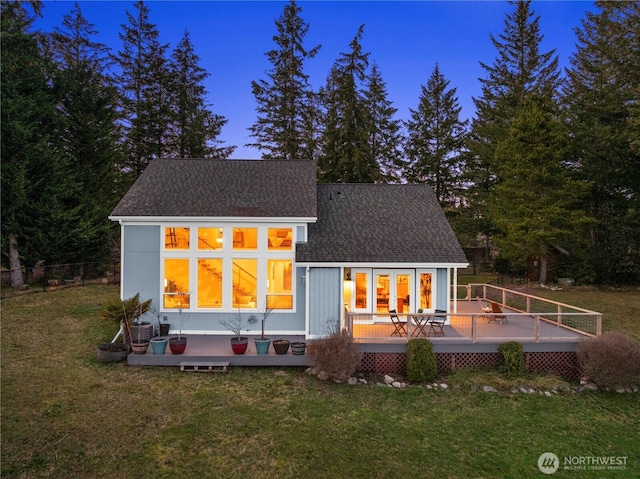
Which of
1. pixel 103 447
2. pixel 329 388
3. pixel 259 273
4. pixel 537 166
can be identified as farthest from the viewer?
pixel 537 166

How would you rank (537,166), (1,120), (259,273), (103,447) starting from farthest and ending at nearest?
(537,166), (1,120), (259,273), (103,447)

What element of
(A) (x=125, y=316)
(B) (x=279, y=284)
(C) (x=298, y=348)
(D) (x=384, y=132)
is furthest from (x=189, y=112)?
(C) (x=298, y=348)

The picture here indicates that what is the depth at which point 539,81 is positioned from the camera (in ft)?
94.8

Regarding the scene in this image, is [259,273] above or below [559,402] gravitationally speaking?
above

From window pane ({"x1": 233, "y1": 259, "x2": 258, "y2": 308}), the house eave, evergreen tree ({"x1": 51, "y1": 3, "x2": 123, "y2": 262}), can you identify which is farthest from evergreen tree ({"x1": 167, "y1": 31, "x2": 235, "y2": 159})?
window pane ({"x1": 233, "y1": 259, "x2": 258, "y2": 308})

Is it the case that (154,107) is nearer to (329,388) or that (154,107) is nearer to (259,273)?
(259,273)

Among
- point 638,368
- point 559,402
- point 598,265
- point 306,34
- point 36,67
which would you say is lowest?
point 559,402

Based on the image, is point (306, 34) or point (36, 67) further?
point (306, 34)

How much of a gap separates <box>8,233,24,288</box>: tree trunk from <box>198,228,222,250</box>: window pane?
13234mm

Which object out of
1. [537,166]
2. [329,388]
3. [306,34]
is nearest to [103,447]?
[329,388]

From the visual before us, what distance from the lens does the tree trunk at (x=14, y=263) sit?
19.1m

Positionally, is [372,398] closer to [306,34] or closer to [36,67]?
[36,67]

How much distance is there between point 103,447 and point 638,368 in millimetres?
11420

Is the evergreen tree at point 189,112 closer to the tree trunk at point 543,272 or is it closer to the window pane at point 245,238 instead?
the window pane at point 245,238
